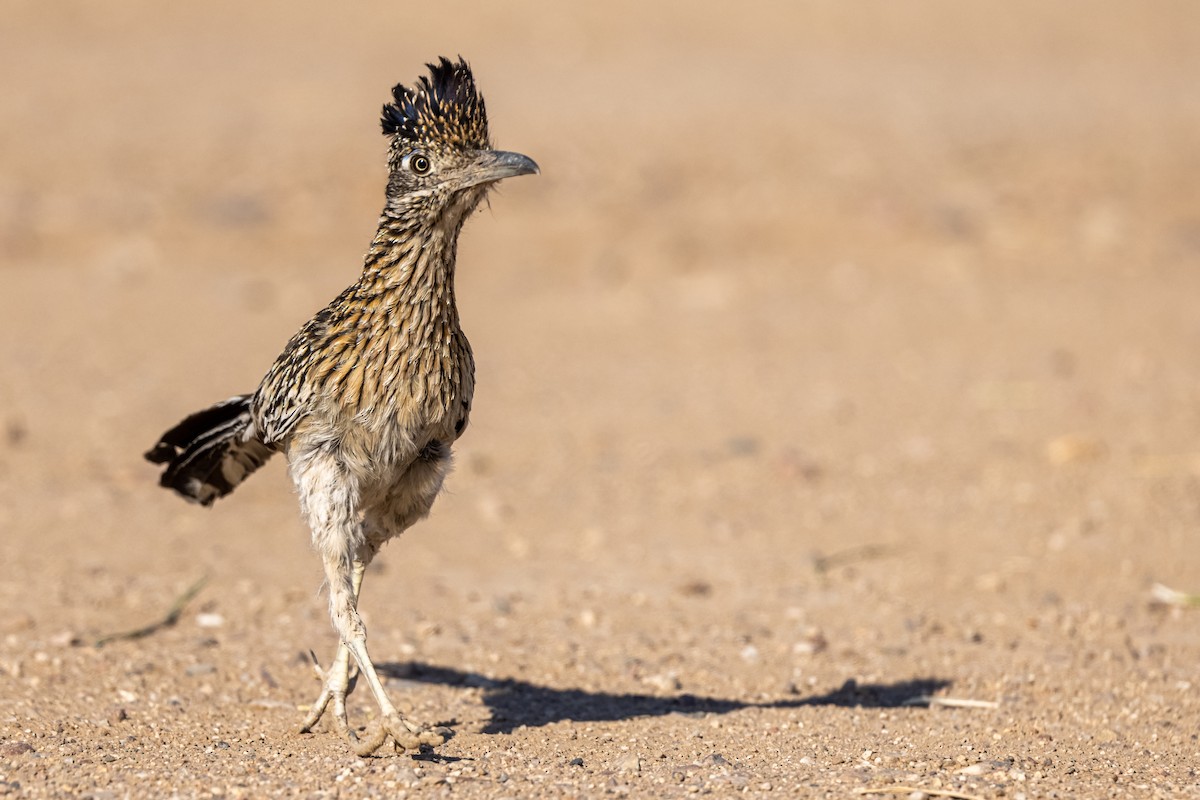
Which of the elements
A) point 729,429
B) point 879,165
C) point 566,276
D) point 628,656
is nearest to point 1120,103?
point 879,165

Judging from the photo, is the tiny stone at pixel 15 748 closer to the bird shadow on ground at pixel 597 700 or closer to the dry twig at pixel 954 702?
the bird shadow on ground at pixel 597 700

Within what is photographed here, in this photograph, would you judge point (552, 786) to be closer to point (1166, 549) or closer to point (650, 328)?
point (1166, 549)

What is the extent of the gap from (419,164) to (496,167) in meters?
0.29

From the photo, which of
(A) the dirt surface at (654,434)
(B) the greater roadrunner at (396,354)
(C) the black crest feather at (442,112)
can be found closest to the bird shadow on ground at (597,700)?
(A) the dirt surface at (654,434)

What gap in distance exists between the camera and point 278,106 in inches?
822

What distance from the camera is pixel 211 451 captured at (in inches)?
265

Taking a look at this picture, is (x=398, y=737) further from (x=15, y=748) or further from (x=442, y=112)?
(x=442, y=112)

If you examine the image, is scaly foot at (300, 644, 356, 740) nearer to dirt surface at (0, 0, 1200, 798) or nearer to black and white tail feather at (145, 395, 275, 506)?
dirt surface at (0, 0, 1200, 798)

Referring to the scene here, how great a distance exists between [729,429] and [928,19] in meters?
20.8

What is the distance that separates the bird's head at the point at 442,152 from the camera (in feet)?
18.9

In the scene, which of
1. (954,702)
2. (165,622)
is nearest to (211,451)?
(165,622)

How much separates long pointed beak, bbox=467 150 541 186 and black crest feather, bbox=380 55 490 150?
9 centimetres

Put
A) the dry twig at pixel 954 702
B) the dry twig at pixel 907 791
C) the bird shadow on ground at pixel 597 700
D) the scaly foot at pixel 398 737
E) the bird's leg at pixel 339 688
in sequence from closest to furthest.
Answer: the dry twig at pixel 907 791
the scaly foot at pixel 398 737
the bird's leg at pixel 339 688
the bird shadow on ground at pixel 597 700
the dry twig at pixel 954 702

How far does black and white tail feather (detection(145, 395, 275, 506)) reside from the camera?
6.64m
